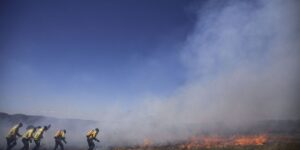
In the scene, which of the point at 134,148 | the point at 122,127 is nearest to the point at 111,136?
the point at 122,127

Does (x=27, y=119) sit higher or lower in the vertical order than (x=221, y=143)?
higher

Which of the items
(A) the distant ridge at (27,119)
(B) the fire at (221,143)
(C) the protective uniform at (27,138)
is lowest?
(B) the fire at (221,143)

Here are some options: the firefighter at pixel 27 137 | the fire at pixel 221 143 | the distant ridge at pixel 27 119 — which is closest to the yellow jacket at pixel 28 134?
the firefighter at pixel 27 137

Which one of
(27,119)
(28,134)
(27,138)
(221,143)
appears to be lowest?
(221,143)

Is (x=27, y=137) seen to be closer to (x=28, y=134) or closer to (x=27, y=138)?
(x=27, y=138)

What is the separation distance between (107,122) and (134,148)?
24577 mm

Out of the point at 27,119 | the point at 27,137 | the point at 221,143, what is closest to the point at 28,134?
the point at 27,137

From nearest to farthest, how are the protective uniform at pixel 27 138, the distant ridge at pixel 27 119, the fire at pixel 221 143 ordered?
the protective uniform at pixel 27 138 → the fire at pixel 221 143 → the distant ridge at pixel 27 119

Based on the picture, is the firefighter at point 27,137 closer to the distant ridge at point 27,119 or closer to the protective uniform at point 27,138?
the protective uniform at point 27,138

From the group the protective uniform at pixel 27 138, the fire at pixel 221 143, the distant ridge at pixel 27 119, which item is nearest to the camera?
the protective uniform at pixel 27 138

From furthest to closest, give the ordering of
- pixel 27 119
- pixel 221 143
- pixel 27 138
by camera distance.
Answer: pixel 27 119 → pixel 221 143 → pixel 27 138

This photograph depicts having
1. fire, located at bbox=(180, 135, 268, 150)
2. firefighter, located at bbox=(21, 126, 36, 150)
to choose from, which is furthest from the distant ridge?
fire, located at bbox=(180, 135, 268, 150)

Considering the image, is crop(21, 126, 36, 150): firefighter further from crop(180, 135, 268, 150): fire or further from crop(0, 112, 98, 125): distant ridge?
crop(0, 112, 98, 125): distant ridge

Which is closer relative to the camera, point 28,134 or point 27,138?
point 27,138
